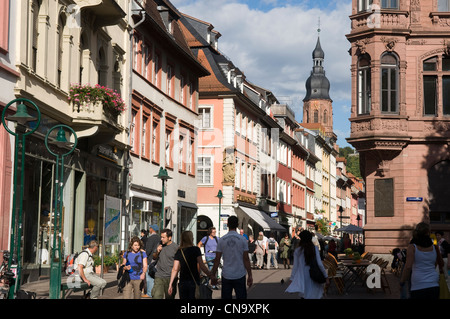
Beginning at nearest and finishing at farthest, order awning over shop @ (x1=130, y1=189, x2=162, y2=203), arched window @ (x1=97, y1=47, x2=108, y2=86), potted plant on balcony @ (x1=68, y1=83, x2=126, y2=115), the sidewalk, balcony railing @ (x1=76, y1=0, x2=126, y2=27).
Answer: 1. the sidewalk
2. potted plant on balcony @ (x1=68, y1=83, x2=126, y2=115)
3. balcony railing @ (x1=76, y1=0, x2=126, y2=27)
4. arched window @ (x1=97, y1=47, x2=108, y2=86)
5. awning over shop @ (x1=130, y1=189, x2=162, y2=203)

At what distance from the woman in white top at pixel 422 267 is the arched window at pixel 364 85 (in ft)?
76.6

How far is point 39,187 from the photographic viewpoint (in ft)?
73.9

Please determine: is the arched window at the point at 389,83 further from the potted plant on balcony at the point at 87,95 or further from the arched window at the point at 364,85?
the potted plant on balcony at the point at 87,95

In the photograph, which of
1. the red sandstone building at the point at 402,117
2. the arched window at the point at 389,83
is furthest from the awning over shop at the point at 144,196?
the arched window at the point at 389,83

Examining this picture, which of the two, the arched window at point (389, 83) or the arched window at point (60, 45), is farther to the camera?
the arched window at point (389, 83)

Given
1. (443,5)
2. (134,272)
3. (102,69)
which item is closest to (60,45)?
(102,69)

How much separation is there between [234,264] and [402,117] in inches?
892

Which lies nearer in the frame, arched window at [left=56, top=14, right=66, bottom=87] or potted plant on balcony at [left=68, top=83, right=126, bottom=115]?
arched window at [left=56, top=14, right=66, bottom=87]

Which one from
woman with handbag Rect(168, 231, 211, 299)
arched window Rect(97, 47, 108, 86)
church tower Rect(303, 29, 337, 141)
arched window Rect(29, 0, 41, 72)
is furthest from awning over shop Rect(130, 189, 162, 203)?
church tower Rect(303, 29, 337, 141)

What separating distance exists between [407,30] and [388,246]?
355 inches

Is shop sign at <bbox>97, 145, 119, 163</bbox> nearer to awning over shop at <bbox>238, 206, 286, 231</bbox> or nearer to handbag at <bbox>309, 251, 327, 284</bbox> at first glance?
handbag at <bbox>309, 251, 327, 284</bbox>

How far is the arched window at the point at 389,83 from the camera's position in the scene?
34.7m

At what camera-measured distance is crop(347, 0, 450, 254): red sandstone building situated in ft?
113

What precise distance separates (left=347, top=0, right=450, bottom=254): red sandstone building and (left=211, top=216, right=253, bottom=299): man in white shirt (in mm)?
21698
